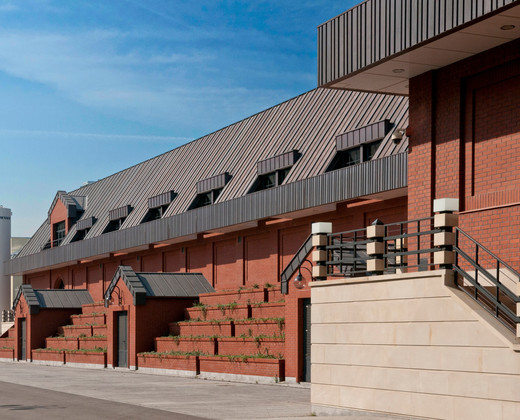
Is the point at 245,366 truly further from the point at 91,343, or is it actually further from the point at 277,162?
the point at 91,343

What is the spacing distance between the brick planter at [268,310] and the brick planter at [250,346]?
56.3 inches

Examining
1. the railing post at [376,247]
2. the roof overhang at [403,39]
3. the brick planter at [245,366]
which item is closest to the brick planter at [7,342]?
the brick planter at [245,366]

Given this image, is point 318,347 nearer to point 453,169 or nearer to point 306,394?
point 453,169

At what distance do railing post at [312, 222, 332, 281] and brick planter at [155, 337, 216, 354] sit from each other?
15.9 meters

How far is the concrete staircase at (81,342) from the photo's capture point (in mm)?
43000

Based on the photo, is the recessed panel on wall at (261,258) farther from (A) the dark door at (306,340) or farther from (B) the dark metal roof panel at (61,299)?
(B) the dark metal roof panel at (61,299)

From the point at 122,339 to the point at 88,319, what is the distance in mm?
8118

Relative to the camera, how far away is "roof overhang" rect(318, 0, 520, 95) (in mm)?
15500

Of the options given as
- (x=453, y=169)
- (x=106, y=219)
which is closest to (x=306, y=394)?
(x=453, y=169)

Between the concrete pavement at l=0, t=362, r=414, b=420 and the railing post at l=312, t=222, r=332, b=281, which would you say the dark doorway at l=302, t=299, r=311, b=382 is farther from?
the railing post at l=312, t=222, r=332, b=281

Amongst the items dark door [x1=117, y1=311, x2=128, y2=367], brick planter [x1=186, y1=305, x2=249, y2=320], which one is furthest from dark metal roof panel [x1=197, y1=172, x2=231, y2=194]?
dark door [x1=117, y1=311, x2=128, y2=367]

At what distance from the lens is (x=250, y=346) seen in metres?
30.7

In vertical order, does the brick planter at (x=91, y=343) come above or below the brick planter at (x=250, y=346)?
below

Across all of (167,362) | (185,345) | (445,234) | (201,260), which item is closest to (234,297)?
(185,345)
